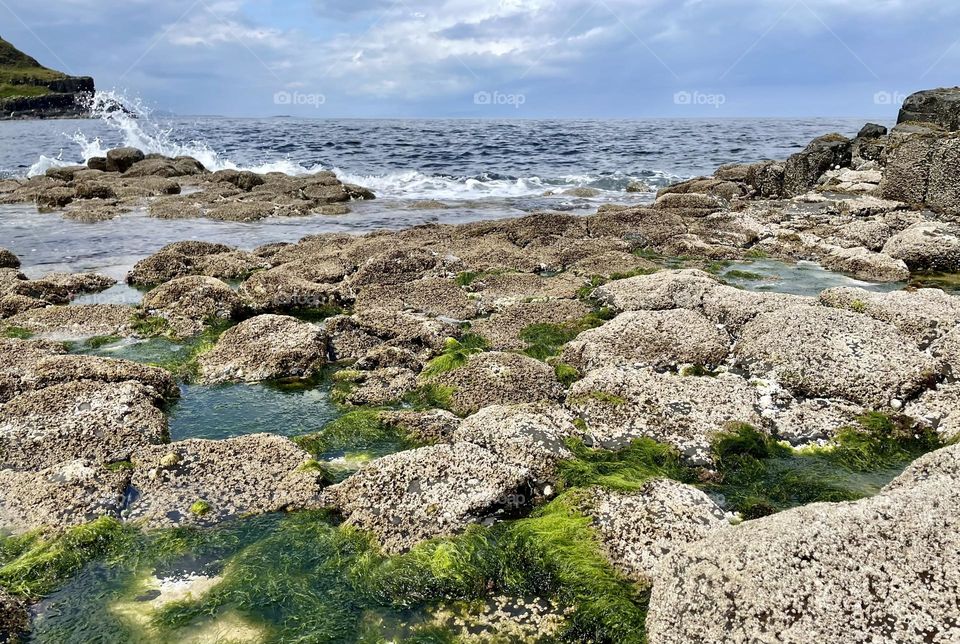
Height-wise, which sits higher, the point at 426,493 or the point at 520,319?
the point at 520,319

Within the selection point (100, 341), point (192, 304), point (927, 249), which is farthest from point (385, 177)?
point (927, 249)

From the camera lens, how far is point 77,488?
574cm

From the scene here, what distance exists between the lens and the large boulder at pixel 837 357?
745 cm

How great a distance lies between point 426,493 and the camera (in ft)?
18.2

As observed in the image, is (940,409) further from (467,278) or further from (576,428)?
(467,278)

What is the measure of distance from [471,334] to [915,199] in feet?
62.0

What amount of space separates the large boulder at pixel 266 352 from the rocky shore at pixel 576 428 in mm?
42

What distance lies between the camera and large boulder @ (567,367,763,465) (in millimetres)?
6816

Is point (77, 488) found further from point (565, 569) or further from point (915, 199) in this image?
point (915, 199)

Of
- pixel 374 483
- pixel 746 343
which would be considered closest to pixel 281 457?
pixel 374 483

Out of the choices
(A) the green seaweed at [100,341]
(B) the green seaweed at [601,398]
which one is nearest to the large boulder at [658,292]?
(B) the green seaweed at [601,398]

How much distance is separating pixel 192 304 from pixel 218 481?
6605mm

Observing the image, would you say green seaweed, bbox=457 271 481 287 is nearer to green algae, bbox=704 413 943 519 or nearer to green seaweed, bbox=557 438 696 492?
green seaweed, bbox=557 438 696 492

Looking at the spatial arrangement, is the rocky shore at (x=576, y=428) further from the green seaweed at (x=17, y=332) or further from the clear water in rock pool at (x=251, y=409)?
the clear water in rock pool at (x=251, y=409)
